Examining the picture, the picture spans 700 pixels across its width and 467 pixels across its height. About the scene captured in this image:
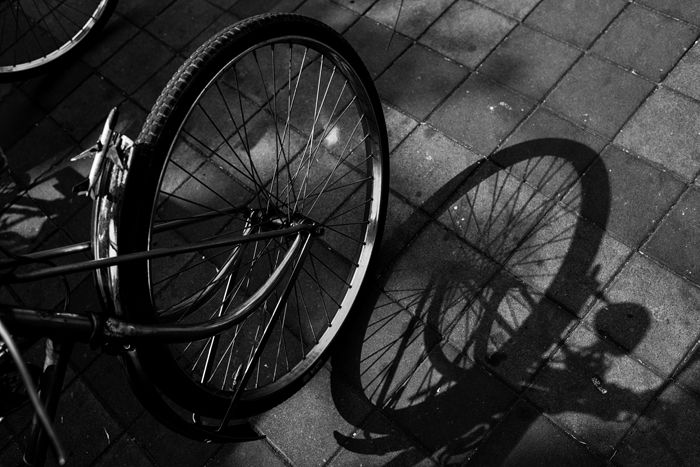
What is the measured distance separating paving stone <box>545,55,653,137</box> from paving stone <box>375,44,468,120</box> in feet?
1.67

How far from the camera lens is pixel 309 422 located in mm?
2512

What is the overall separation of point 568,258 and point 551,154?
53cm

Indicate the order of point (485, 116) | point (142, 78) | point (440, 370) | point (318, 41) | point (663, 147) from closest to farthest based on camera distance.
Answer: point (318, 41)
point (440, 370)
point (663, 147)
point (485, 116)
point (142, 78)

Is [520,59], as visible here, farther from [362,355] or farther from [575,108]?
[362,355]

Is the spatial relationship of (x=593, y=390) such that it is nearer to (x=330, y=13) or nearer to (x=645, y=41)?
(x=645, y=41)

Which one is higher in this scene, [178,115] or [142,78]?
[178,115]

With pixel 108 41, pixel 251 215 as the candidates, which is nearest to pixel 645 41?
pixel 251 215

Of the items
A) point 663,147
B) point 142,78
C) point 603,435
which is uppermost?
point 142,78

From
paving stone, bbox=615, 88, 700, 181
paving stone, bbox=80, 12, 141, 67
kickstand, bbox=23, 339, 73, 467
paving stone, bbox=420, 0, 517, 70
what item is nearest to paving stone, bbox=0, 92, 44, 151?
paving stone, bbox=80, 12, 141, 67

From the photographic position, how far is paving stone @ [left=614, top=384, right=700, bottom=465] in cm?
221

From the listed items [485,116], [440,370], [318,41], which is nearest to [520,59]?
[485,116]

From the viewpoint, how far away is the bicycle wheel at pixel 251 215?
1.80 metres

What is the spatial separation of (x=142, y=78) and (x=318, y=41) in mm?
1923

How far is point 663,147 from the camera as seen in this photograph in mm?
2848
